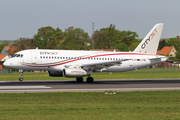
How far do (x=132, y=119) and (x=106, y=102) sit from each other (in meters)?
4.79

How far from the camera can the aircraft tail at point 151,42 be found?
38.9 meters

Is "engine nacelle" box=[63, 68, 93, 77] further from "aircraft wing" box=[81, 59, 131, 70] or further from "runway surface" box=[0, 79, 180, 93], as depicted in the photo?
"runway surface" box=[0, 79, 180, 93]

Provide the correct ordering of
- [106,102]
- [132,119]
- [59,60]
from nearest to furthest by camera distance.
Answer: [132,119]
[106,102]
[59,60]

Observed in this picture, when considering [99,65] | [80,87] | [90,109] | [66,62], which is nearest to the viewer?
[90,109]

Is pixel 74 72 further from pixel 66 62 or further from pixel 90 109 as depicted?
pixel 90 109

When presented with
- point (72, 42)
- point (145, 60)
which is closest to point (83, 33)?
point (72, 42)

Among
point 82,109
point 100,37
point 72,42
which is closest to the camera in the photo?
point 82,109

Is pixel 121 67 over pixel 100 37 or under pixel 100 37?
under

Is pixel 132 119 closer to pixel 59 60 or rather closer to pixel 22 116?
pixel 22 116

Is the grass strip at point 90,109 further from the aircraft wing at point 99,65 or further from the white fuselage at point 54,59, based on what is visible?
the white fuselage at point 54,59

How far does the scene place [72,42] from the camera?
128500 millimetres

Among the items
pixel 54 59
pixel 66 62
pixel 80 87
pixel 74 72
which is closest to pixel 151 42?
pixel 66 62

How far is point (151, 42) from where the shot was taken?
39188 mm

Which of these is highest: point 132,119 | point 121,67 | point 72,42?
point 72,42
